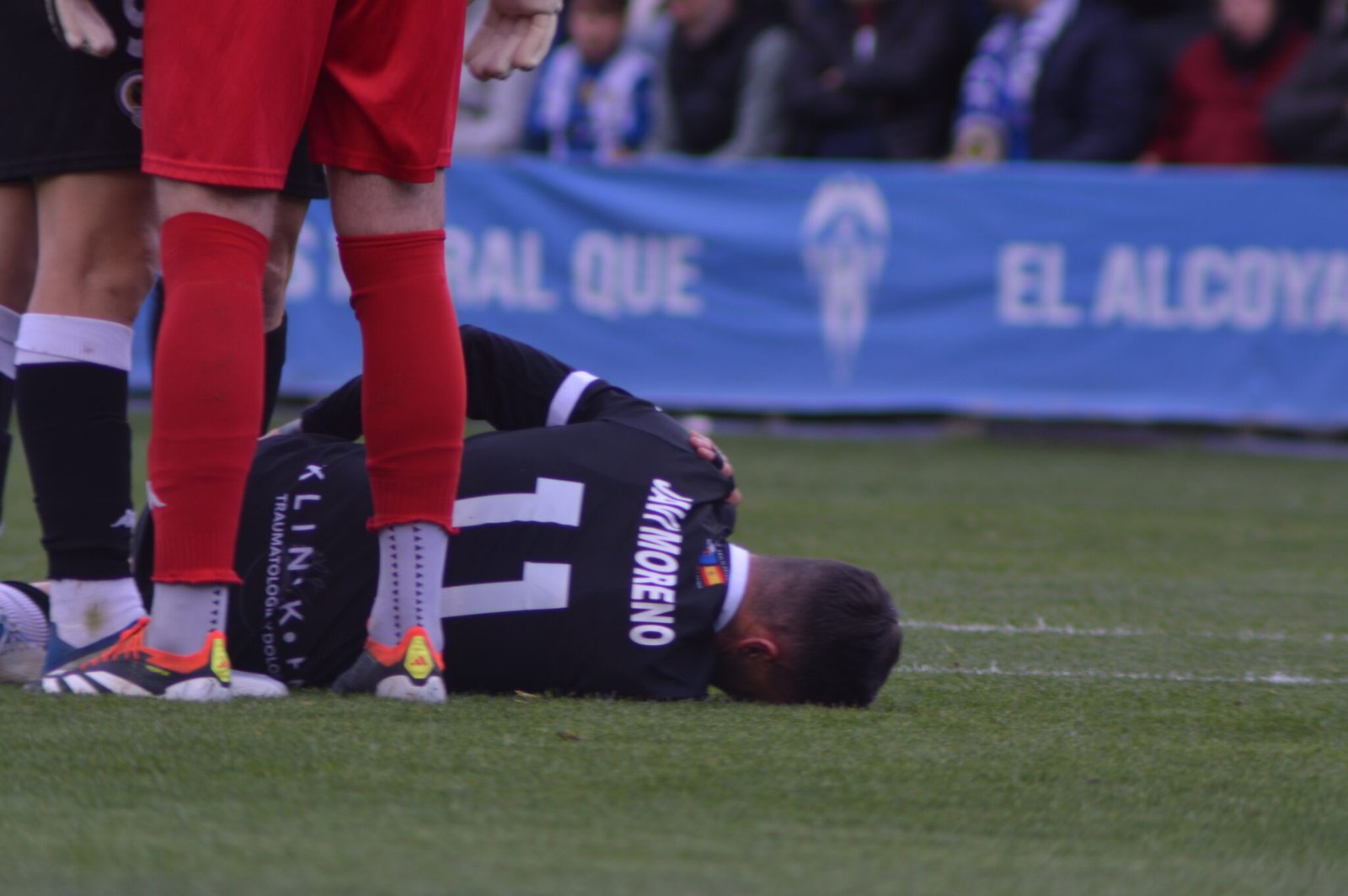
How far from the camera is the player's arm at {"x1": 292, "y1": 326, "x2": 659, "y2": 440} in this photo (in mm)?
2902

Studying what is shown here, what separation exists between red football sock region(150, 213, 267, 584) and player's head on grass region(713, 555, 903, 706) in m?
0.70

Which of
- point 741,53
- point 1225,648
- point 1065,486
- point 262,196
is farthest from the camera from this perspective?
point 741,53

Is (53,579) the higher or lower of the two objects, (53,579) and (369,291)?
the lower

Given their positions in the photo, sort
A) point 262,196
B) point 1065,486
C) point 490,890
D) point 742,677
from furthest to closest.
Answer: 1. point 1065,486
2. point 742,677
3. point 262,196
4. point 490,890

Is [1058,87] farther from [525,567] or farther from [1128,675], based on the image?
[525,567]

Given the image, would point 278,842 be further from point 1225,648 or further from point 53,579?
point 1225,648

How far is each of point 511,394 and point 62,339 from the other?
0.68m

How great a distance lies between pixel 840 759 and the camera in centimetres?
231

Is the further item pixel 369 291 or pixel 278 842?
pixel 369 291

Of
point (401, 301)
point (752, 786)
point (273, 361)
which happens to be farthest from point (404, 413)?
point (752, 786)

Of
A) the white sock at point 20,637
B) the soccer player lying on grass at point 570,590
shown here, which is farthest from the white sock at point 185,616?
the white sock at point 20,637

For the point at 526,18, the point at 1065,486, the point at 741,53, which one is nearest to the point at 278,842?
the point at 526,18

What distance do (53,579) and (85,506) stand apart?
0.35 feet

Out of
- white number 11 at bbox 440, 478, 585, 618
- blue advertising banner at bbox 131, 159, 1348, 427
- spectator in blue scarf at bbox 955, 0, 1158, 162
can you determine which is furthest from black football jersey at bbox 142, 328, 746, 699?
spectator in blue scarf at bbox 955, 0, 1158, 162
